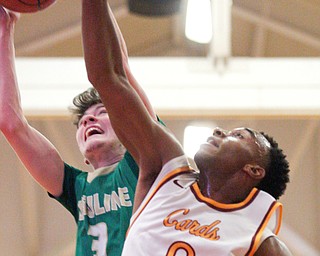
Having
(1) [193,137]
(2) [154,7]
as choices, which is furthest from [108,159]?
(1) [193,137]

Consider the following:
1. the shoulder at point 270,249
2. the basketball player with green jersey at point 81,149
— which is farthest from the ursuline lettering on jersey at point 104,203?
the shoulder at point 270,249

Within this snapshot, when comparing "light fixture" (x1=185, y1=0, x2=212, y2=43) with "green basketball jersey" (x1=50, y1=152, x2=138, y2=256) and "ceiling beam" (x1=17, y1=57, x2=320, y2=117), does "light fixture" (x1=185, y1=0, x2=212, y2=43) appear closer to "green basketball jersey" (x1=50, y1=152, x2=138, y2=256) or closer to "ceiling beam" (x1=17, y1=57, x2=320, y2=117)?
"ceiling beam" (x1=17, y1=57, x2=320, y2=117)

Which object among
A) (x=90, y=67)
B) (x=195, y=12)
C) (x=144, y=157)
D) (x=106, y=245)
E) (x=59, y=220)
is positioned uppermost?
(x=90, y=67)

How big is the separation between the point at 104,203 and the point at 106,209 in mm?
31

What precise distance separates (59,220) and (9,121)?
21.7ft

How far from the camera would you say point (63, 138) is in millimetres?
9820

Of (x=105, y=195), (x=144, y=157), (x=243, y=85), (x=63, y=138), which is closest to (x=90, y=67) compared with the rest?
(x=144, y=157)

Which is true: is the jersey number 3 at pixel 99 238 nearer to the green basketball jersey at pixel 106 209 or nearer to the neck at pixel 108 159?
the green basketball jersey at pixel 106 209

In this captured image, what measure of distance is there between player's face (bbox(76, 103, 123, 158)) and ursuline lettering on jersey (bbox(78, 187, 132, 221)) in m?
0.20

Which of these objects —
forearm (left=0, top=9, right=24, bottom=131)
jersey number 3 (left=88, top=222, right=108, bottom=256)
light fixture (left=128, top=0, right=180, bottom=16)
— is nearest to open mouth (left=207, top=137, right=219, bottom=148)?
jersey number 3 (left=88, top=222, right=108, bottom=256)

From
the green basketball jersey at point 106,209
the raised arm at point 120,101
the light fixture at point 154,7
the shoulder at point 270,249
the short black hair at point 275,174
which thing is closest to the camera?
the shoulder at point 270,249

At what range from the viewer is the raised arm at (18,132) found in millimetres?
3309

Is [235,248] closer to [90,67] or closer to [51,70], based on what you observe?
[90,67]

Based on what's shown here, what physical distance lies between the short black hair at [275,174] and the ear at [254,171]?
0.13ft
